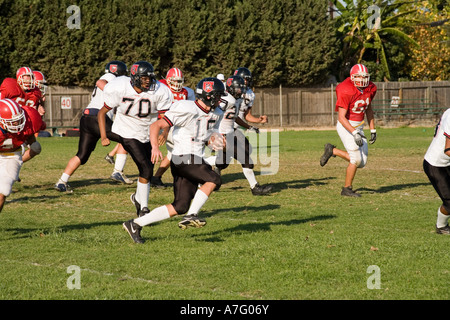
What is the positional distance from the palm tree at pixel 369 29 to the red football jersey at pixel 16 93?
30248 mm

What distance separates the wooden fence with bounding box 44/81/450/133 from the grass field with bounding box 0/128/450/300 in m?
24.2

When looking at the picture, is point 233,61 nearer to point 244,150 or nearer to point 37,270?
point 244,150

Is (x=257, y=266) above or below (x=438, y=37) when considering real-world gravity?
below

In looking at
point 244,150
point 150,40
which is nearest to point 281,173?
point 244,150

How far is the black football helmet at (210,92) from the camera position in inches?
282

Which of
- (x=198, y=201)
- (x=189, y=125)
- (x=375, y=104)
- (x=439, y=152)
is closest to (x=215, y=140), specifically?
(x=189, y=125)

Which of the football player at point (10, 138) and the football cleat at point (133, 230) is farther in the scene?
the football player at point (10, 138)

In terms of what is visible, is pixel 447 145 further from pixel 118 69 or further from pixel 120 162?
pixel 120 162

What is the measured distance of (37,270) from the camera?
5.98 meters

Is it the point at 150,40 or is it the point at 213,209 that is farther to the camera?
the point at 150,40

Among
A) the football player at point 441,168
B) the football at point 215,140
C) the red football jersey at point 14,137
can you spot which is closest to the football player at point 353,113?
the football player at point 441,168

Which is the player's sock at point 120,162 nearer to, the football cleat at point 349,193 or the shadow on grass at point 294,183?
the shadow on grass at point 294,183

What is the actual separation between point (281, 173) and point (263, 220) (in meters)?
5.37

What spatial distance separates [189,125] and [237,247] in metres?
1.44
